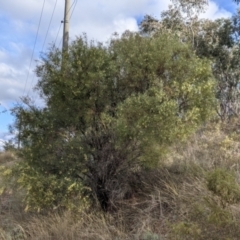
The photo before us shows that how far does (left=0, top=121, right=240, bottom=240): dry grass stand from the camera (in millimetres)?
5773

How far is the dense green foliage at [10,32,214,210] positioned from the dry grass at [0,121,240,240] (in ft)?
1.13

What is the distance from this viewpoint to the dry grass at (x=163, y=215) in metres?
5.77

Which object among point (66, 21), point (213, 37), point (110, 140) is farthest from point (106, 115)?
point (213, 37)

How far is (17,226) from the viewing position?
790 cm


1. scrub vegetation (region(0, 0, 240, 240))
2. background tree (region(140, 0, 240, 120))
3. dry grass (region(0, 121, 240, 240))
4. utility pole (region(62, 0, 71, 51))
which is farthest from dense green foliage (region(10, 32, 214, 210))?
background tree (region(140, 0, 240, 120))

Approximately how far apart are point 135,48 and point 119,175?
7.77ft

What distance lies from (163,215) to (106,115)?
2.00 m

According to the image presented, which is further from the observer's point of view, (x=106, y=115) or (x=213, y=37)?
(x=213, y=37)

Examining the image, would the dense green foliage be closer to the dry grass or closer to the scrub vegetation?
the scrub vegetation

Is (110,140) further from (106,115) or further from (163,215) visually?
(163,215)

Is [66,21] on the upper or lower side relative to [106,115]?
upper

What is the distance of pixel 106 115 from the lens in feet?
25.4

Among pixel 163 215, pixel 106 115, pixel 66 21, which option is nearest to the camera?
pixel 163 215

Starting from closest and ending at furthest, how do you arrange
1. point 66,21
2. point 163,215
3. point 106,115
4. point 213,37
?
point 163,215 < point 106,115 < point 66,21 < point 213,37
